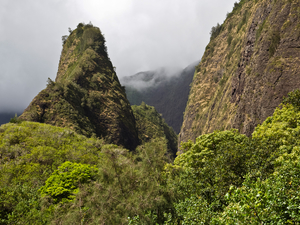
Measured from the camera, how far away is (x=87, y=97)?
4675 cm

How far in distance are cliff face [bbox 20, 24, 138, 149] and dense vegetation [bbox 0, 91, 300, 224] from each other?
79.1 ft

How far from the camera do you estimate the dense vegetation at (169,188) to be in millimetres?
4164

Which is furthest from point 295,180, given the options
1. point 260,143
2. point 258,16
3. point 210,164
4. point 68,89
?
point 68,89

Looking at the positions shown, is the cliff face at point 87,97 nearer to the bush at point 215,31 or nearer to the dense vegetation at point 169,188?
the dense vegetation at point 169,188

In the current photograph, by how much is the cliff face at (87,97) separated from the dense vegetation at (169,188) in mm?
24122

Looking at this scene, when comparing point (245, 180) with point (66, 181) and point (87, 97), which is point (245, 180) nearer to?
point (66, 181)

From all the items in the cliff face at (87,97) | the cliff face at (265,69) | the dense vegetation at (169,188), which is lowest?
the dense vegetation at (169,188)

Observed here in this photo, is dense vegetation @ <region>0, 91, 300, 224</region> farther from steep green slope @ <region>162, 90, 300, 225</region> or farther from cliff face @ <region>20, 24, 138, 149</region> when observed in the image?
cliff face @ <region>20, 24, 138, 149</region>

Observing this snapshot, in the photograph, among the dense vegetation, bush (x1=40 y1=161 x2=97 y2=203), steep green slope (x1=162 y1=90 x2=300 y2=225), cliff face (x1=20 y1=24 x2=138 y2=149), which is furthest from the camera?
cliff face (x1=20 y1=24 x2=138 y2=149)

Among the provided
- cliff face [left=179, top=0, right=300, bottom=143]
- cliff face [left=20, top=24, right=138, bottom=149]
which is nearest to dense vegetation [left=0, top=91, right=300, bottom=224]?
cliff face [left=179, top=0, right=300, bottom=143]

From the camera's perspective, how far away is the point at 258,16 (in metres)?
23.4

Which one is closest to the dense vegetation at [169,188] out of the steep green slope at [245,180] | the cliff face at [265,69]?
the steep green slope at [245,180]

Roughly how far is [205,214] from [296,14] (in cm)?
2123

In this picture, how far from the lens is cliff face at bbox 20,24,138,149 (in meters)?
36.1
